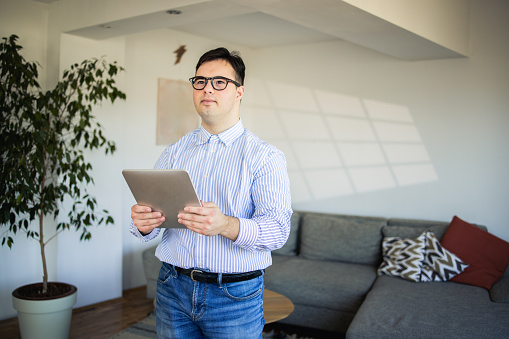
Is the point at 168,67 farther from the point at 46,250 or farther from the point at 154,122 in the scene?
the point at 46,250

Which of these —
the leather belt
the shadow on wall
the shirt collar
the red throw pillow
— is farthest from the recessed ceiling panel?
the leather belt

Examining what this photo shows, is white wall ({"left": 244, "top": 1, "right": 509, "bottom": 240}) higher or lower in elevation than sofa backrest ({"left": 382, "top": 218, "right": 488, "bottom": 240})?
higher

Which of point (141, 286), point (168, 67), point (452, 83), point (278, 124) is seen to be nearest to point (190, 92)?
point (168, 67)

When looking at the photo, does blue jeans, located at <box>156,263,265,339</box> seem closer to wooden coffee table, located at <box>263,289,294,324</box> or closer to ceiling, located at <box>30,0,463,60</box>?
wooden coffee table, located at <box>263,289,294,324</box>

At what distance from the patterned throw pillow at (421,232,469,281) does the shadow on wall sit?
0.83 meters

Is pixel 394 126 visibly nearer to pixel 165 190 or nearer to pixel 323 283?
pixel 323 283

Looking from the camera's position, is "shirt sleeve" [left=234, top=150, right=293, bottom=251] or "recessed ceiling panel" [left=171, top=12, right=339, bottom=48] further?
"recessed ceiling panel" [left=171, top=12, right=339, bottom=48]

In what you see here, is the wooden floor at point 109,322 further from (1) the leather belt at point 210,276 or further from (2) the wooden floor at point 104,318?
(1) the leather belt at point 210,276

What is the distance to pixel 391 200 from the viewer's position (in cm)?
451

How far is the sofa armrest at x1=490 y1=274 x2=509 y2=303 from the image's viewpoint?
315 cm

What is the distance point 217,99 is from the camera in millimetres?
1590

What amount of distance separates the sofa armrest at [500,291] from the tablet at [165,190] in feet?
8.29

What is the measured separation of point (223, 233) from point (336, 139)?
3.56 meters

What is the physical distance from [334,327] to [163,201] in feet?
8.08
